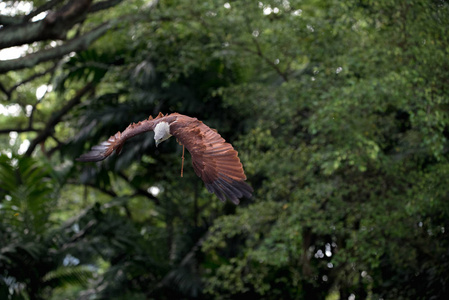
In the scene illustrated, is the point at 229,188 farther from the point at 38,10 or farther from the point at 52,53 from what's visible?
the point at 38,10

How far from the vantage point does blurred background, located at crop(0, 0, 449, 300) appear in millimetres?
5641

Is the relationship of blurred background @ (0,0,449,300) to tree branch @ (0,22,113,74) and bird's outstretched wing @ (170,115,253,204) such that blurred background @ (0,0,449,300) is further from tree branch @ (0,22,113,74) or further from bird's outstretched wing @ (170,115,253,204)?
bird's outstretched wing @ (170,115,253,204)

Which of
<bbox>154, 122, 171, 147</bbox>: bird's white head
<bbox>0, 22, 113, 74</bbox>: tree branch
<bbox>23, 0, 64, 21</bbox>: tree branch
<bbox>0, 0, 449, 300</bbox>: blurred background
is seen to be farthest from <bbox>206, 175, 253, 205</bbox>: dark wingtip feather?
<bbox>23, 0, 64, 21</bbox>: tree branch

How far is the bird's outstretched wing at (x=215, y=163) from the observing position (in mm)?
3514

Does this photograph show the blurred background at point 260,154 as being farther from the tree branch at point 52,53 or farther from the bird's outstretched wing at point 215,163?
the bird's outstretched wing at point 215,163

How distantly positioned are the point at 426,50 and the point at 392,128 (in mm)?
1694

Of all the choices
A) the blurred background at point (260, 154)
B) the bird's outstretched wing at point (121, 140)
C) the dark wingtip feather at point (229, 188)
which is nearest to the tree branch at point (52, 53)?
the blurred background at point (260, 154)

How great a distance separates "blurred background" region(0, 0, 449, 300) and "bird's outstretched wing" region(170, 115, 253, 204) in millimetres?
1879

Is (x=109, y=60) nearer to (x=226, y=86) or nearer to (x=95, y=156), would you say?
(x=226, y=86)

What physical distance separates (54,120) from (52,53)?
391 cm

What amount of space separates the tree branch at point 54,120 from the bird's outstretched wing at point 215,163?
6.78m

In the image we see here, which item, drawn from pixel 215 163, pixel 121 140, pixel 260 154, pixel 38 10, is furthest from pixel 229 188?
pixel 38 10

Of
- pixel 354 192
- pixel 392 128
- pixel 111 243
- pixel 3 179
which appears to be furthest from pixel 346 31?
pixel 3 179

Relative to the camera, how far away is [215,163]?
11.9 ft
